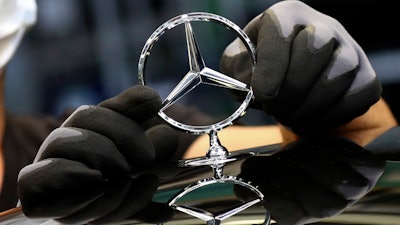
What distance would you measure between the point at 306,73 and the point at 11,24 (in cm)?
85

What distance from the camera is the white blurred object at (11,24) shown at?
122 centimetres

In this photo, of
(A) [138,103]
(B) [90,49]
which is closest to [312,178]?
(A) [138,103]

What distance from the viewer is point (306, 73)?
507mm

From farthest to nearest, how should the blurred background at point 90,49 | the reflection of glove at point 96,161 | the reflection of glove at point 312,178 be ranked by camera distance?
the blurred background at point 90,49
the reflection of glove at point 96,161
the reflection of glove at point 312,178

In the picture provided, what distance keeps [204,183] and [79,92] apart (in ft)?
7.83

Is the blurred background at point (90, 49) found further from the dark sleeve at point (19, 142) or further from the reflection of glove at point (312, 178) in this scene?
the reflection of glove at point (312, 178)

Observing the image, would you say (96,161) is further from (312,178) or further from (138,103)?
(312,178)

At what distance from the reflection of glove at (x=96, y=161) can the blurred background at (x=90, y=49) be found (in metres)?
2.00

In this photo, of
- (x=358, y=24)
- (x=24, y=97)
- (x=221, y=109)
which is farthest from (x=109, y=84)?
(x=358, y=24)

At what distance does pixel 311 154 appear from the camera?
17.2 inches

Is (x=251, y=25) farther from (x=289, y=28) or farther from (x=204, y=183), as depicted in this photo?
(x=204, y=183)

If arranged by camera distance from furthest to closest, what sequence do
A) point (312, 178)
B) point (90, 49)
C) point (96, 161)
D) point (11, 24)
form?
Result: point (90, 49)
point (11, 24)
point (96, 161)
point (312, 178)

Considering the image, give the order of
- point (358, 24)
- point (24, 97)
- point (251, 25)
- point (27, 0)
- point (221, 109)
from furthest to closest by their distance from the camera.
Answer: point (24, 97) → point (221, 109) → point (358, 24) → point (27, 0) → point (251, 25)

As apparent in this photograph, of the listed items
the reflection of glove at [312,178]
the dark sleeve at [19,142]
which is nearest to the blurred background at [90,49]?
the dark sleeve at [19,142]
